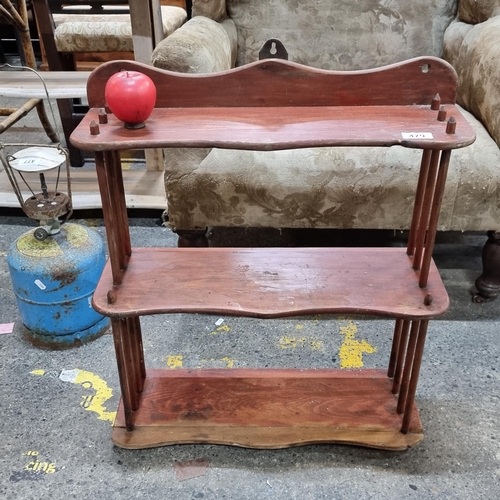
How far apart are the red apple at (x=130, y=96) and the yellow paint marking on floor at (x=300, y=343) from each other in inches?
32.7

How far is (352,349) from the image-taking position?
5.15 feet

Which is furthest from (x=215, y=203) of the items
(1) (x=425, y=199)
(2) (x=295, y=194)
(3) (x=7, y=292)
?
(3) (x=7, y=292)

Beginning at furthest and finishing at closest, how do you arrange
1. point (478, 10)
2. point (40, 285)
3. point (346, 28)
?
1. point (346, 28)
2. point (478, 10)
3. point (40, 285)

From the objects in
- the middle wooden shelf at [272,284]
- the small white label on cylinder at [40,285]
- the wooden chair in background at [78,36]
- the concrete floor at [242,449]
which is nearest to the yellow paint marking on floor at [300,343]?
the concrete floor at [242,449]

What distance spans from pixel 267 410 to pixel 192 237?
1.88 feet

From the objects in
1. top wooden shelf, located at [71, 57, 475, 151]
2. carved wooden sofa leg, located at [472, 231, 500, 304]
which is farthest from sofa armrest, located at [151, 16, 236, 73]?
carved wooden sofa leg, located at [472, 231, 500, 304]

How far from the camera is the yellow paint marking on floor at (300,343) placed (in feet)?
5.19

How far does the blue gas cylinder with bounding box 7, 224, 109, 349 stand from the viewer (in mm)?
1458

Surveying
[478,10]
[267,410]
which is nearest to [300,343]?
[267,410]

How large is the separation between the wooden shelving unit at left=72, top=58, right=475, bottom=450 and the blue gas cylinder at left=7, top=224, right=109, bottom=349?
0.89ft

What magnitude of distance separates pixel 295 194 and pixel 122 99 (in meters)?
0.69

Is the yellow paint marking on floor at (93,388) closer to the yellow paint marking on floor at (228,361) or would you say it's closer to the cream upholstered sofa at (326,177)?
the yellow paint marking on floor at (228,361)

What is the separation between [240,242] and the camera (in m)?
2.04

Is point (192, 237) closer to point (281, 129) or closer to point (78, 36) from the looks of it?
→ point (281, 129)
